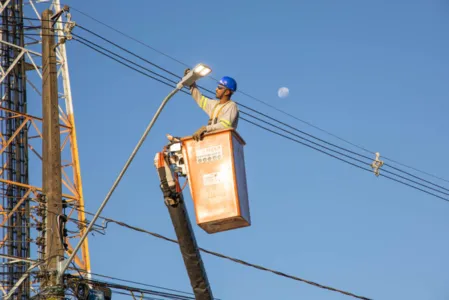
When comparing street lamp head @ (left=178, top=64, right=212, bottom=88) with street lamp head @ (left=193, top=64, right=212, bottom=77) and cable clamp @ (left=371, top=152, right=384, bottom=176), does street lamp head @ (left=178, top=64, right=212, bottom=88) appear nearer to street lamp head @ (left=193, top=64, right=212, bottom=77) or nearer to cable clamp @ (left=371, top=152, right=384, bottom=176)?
street lamp head @ (left=193, top=64, right=212, bottom=77)

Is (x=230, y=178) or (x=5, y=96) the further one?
(x=5, y=96)

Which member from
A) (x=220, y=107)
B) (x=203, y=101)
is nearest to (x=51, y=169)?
(x=203, y=101)

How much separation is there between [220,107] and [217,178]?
57.7 inches

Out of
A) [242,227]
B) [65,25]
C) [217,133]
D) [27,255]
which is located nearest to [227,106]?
[217,133]

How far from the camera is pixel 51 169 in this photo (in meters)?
22.0

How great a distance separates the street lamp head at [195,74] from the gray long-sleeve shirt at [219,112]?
546 millimetres

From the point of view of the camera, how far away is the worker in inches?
649

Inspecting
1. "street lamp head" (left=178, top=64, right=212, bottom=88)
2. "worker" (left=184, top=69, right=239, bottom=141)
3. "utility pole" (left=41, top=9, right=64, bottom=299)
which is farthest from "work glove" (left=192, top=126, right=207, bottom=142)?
"utility pole" (left=41, top=9, right=64, bottom=299)

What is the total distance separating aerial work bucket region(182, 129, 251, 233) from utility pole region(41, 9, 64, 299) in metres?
6.00

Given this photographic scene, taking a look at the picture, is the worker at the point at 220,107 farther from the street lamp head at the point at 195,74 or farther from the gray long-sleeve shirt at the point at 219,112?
the street lamp head at the point at 195,74

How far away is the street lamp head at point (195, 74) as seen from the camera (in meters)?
16.6

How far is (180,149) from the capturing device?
16484mm

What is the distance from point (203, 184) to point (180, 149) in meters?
0.75

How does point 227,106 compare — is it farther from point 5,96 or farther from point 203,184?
point 5,96
